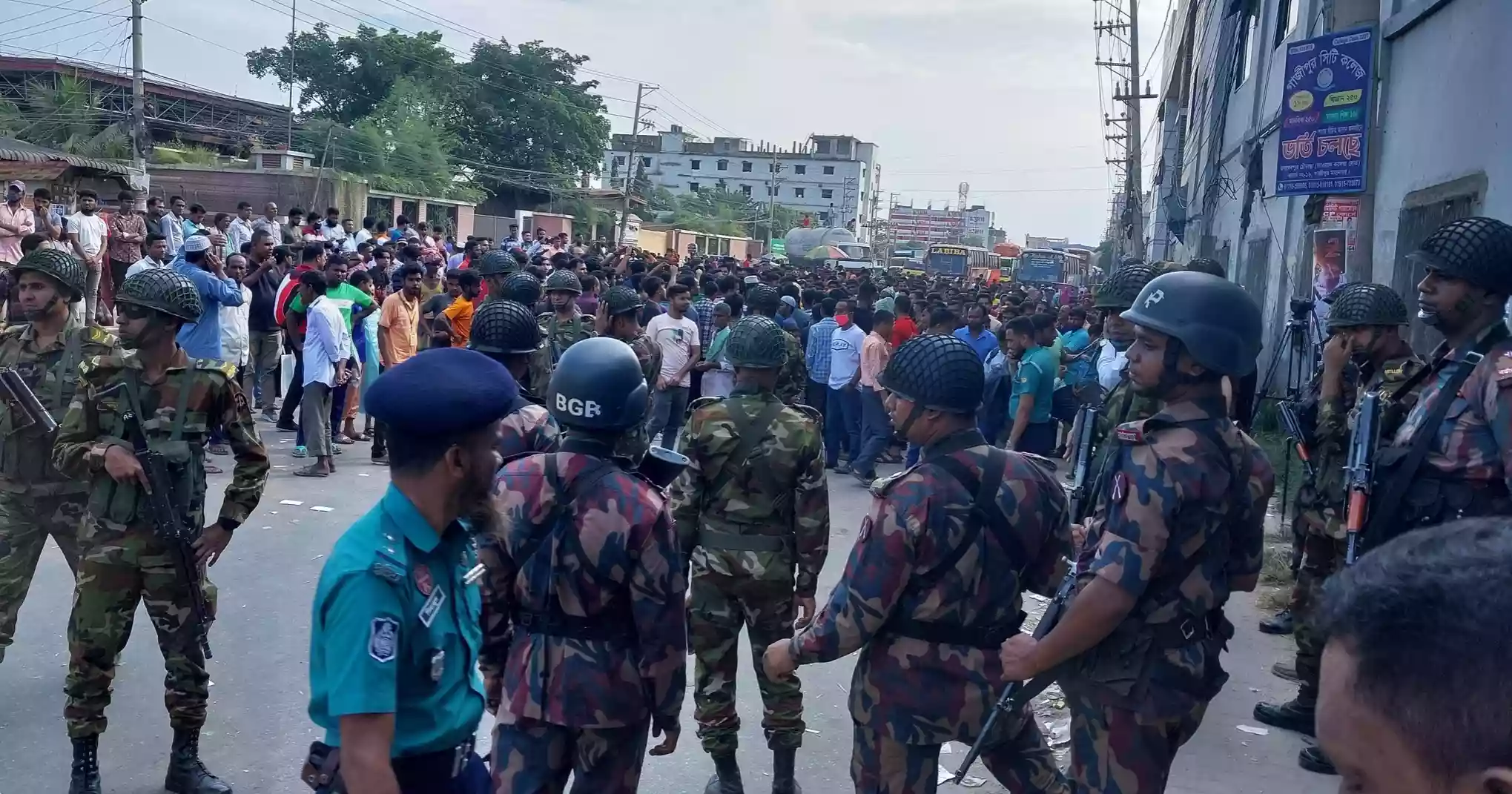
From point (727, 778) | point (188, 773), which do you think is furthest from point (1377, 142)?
point (188, 773)

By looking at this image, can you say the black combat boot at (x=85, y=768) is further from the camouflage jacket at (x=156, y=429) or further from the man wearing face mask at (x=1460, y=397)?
the man wearing face mask at (x=1460, y=397)

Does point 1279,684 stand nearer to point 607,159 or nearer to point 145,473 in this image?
point 145,473

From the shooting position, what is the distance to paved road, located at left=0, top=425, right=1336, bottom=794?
4.53m

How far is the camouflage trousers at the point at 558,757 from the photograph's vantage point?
3.13 metres

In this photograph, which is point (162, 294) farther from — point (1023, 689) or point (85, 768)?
point (1023, 689)

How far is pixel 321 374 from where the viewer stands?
9773 mm

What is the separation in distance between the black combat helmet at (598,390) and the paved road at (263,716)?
2060 millimetres

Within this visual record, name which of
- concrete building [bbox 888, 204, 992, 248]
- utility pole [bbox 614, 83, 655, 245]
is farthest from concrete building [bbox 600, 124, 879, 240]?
utility pole [bbox 614, 83, 655, 245]

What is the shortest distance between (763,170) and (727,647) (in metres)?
105

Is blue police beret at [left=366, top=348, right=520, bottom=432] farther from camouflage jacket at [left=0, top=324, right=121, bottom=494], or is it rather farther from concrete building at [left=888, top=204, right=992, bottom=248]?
concrete building at [left=888, top=204, right=992, bottom=248]

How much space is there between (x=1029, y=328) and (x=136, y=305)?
7.31 metres

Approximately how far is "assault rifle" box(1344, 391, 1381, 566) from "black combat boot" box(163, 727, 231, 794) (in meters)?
4.20

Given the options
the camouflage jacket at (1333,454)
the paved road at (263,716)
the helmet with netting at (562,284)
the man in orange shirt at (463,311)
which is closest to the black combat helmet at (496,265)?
the man in orange shirt at (463,311)

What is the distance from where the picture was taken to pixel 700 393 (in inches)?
448
